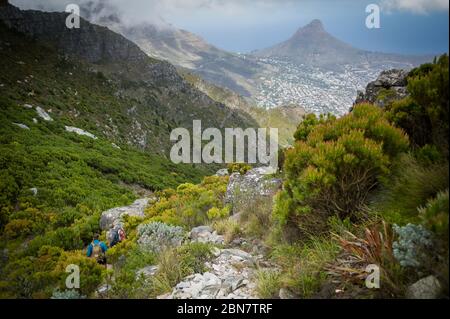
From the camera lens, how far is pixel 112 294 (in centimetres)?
594

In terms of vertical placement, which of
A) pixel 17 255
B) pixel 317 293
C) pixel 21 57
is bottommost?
pixel 17 255

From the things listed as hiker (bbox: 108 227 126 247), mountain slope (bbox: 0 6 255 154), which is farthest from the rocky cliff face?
mountain slope (bbox: 0 6 255 154)

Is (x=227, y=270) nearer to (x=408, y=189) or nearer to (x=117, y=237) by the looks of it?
(x=408, y=189)

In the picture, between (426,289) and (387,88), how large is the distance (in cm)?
1036

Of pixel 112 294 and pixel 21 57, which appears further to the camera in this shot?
pixel 21 57

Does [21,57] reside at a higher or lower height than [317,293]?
higher

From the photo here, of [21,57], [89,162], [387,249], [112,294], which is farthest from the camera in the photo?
[21,57]

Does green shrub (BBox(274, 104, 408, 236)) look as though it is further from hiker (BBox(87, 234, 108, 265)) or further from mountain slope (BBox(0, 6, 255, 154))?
mountain slope (BBox(0, 6, 255, 154))

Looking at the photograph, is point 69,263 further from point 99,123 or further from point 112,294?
point 99,123

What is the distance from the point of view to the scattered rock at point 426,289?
360 cm

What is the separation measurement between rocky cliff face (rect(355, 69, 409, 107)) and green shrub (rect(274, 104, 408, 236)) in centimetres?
510

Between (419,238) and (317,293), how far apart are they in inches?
65.9

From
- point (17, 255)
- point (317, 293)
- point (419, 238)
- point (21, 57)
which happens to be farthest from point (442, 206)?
point (21, 57)

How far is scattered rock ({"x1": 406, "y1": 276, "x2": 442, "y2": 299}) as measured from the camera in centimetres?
360
